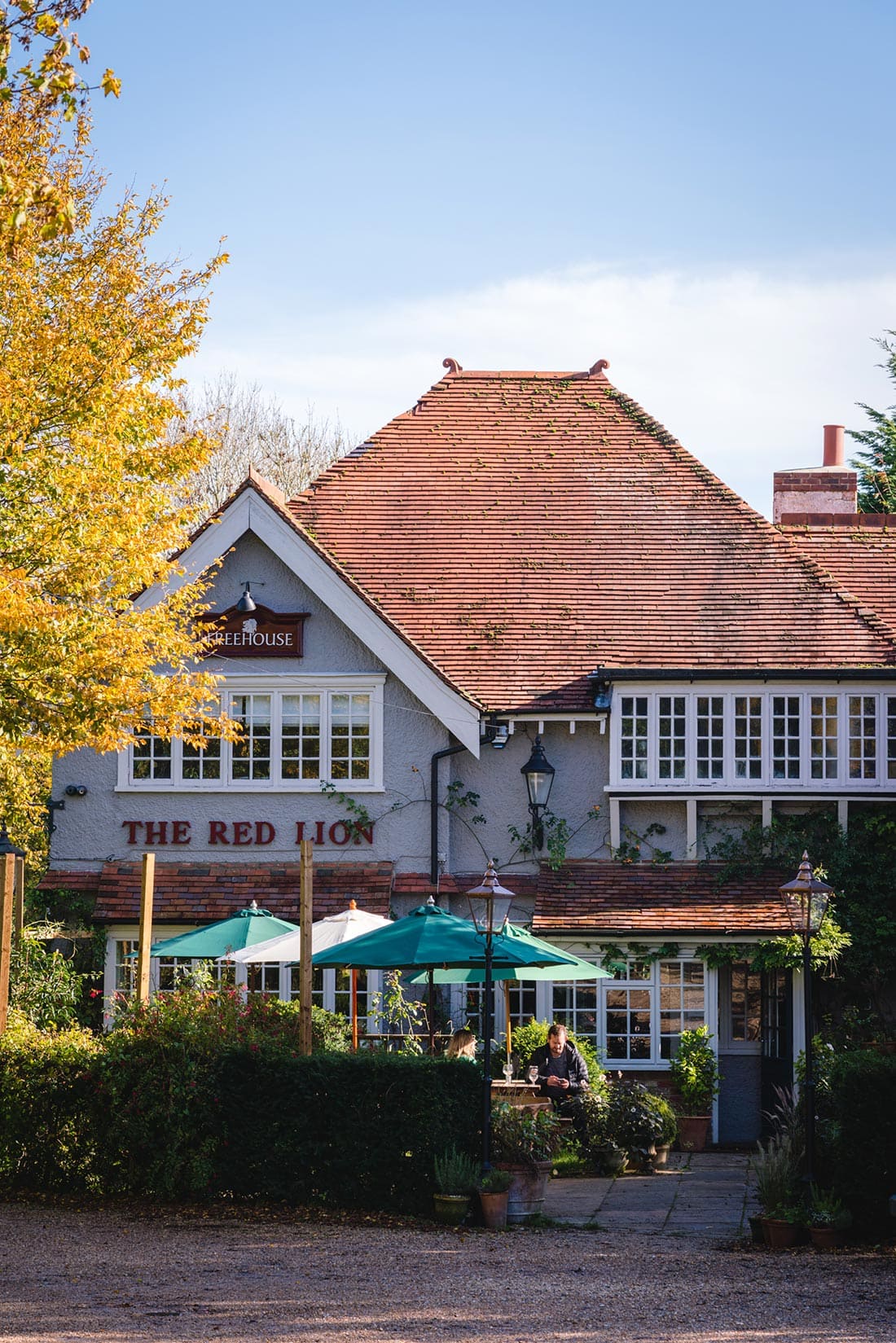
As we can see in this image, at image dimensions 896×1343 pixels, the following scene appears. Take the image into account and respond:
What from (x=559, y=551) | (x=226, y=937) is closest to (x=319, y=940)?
(x=226, y=937)

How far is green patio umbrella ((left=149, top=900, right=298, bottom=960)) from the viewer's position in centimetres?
1670

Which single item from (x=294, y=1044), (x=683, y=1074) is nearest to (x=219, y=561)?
(x=294, y=1044)

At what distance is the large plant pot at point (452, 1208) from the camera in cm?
1255

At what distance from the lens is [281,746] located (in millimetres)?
21359

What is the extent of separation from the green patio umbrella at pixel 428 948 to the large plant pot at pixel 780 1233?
3.70 metres

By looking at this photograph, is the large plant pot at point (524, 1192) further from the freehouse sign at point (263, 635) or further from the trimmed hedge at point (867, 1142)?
the freehouse sign at point (263, 635)

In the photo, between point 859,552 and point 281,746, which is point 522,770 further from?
point 859,552

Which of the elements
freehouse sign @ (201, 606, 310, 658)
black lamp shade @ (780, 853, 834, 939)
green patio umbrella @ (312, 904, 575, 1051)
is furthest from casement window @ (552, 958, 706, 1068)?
black lamp shade @ (780, 853, 834, 939)

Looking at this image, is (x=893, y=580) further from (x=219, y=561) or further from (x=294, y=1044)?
(x=294, y=1044)

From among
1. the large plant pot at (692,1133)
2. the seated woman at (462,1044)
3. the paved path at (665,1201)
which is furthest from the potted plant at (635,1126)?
the large plant pot at (692,1133)

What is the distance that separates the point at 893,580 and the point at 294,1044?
13923 millimetres

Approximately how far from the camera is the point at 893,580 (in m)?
24.0

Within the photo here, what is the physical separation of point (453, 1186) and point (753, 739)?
32.0ft

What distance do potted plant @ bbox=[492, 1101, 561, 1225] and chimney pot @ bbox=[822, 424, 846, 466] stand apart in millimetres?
17090
